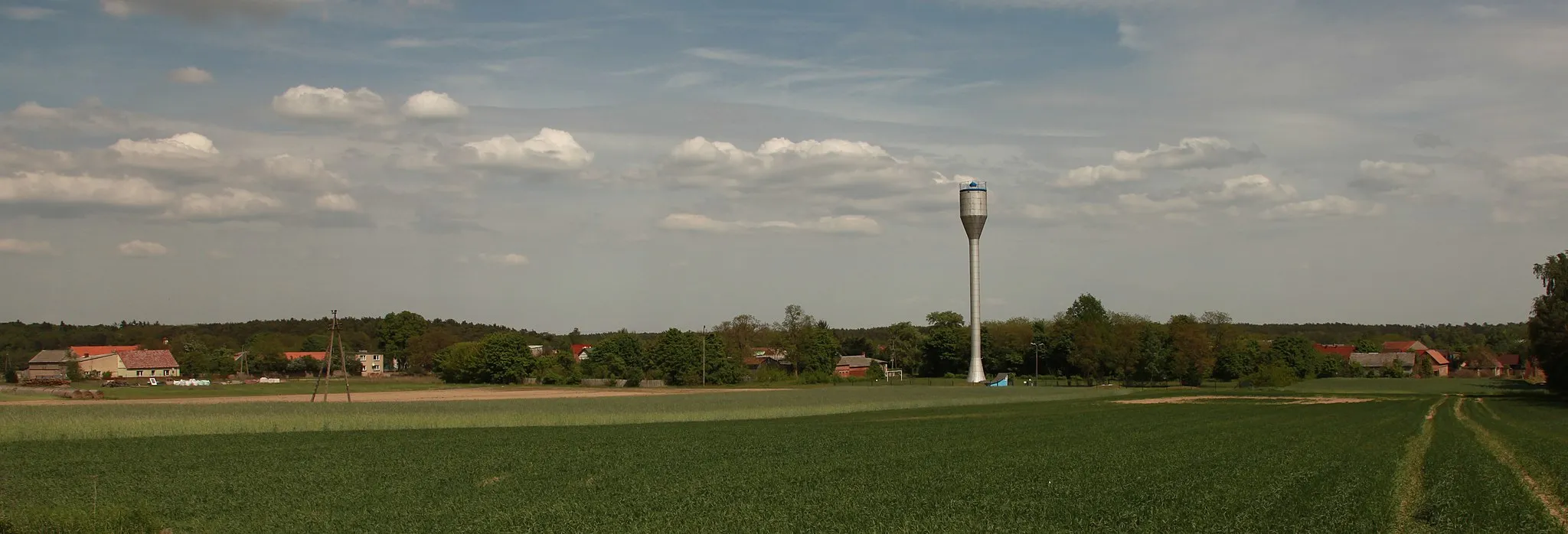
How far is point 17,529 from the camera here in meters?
20.6

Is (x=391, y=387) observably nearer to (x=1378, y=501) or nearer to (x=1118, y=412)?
(x=1118, y=412)

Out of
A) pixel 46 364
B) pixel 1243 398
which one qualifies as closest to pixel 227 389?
pixel 46 364

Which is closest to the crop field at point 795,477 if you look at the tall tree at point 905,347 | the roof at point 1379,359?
the tall tree at point 905,347

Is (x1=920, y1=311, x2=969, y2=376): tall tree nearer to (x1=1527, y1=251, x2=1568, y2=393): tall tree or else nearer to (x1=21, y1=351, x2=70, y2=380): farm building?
(x1=1527, y1=251, x2=1568, y2=393): tall tree

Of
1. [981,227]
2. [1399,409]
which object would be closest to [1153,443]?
[1399,409]

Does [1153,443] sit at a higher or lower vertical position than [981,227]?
lower

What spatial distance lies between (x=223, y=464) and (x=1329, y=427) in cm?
4569

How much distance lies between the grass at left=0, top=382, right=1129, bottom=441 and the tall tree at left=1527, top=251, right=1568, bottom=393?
43804 millimetres

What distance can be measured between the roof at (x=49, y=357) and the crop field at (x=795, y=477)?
134 meters

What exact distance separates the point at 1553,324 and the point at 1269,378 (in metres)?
46.8

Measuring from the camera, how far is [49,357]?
17038 centimetres

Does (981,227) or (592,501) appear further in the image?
(981,227)

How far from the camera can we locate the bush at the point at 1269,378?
436ft

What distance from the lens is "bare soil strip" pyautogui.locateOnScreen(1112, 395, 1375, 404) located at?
8494 cm
